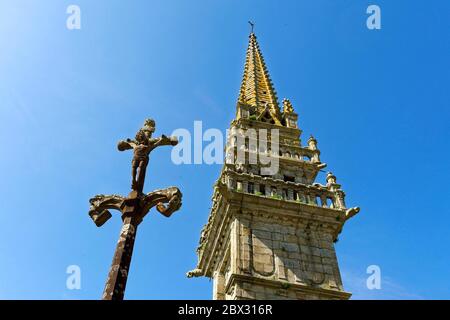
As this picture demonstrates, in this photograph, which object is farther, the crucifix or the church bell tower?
the church bell tower

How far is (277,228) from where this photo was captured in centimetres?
1684

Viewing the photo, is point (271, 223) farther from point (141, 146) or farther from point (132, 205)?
point (132, 205)

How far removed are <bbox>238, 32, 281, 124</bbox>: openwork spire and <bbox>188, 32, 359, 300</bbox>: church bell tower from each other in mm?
1871

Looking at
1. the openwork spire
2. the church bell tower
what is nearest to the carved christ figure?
the church bell tower

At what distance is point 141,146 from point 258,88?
2186 centimetres

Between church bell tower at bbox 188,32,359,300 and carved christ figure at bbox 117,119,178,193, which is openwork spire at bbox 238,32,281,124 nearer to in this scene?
church bell tower at bbox 188,32,359,300

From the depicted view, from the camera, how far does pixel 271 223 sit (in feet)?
55.5

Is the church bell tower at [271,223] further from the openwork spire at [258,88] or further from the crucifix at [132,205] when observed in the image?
the crucifix at [132,205]

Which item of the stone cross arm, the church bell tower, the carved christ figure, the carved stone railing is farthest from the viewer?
the carved stone railing

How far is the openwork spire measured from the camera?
25.3 meters
